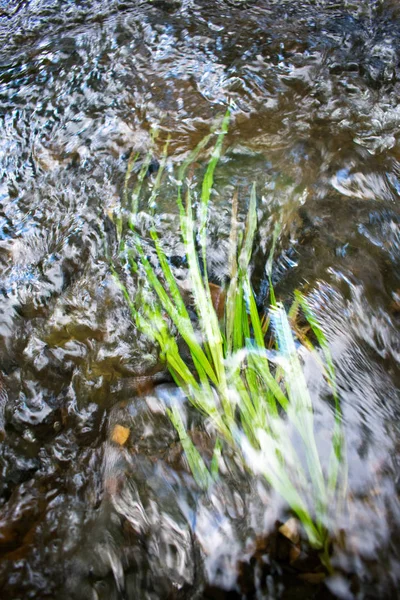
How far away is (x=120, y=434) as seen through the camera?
1.77m

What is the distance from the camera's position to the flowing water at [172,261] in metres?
1.43

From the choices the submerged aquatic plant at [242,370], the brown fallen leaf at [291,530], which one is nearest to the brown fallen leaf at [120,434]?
the submerged aquatic plant at [242,370]

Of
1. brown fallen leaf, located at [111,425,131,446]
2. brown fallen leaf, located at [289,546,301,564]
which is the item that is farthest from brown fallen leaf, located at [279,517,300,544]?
brown fallen leaf, located at [111,425,131,446]

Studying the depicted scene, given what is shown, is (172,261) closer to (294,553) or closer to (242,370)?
(242,370)

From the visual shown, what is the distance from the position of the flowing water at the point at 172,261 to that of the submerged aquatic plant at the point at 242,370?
61 mm

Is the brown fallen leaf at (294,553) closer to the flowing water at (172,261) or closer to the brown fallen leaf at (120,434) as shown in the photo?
the flowing water at (172,261)

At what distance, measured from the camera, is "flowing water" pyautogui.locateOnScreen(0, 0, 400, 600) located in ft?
4.70

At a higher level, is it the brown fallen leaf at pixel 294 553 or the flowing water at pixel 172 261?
the flowing water at pixel 172 261

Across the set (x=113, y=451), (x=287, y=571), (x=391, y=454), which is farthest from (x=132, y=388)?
(x=391, y=454)

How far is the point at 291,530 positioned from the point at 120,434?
2.55ft

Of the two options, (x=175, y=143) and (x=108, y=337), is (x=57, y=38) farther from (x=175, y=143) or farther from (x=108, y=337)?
(x=108, y=337)

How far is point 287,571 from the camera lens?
1.35 meters

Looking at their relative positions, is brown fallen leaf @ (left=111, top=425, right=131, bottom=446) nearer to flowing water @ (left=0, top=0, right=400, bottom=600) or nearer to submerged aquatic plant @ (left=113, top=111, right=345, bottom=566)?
flowing water @ (left=0, top=0, right=400, bottom=600)

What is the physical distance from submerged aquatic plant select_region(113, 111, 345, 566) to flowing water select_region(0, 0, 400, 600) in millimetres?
61
